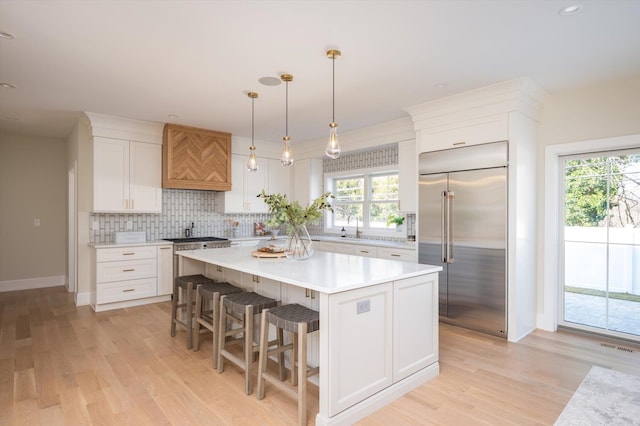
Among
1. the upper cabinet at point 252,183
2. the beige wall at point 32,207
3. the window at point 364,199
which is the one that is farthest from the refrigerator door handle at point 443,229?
the beige wall at point 32,207

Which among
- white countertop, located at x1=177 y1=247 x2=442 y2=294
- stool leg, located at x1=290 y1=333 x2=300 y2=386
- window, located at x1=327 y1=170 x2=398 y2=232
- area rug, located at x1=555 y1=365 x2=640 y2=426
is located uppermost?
window, located at x1=327 y1=170 x2=398 y2=232

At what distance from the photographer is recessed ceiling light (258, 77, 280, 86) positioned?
339cm

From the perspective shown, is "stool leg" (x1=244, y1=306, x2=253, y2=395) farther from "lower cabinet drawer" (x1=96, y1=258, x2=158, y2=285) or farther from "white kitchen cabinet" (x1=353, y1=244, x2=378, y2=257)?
"lower cabinet drawer" (x1=96, y1=258, x2=158, y2=285)

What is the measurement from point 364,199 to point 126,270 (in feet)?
12.4

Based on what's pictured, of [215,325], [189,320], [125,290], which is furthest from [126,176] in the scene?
[215,325]

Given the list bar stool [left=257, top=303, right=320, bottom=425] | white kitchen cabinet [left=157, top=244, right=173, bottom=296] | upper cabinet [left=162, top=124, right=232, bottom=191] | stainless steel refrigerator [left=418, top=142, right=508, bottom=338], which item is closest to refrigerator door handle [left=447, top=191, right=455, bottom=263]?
stainless steel refrigerator [left=418, top=142, right=508, bottom=338]

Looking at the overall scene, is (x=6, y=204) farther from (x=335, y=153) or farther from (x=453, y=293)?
(x=453, y=293)

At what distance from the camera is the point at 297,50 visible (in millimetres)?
2795

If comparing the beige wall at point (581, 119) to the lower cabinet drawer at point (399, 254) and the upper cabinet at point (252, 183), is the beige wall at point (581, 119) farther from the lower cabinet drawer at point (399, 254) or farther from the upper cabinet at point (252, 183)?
the upper cabinet at point (252, 183)

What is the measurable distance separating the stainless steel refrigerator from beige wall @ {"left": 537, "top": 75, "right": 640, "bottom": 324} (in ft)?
2.11

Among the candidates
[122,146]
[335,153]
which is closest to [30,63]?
[122,146]

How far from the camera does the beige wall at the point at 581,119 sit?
336cm

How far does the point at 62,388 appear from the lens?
259 cm

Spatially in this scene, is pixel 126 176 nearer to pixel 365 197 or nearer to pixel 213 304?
pixel 213 304
